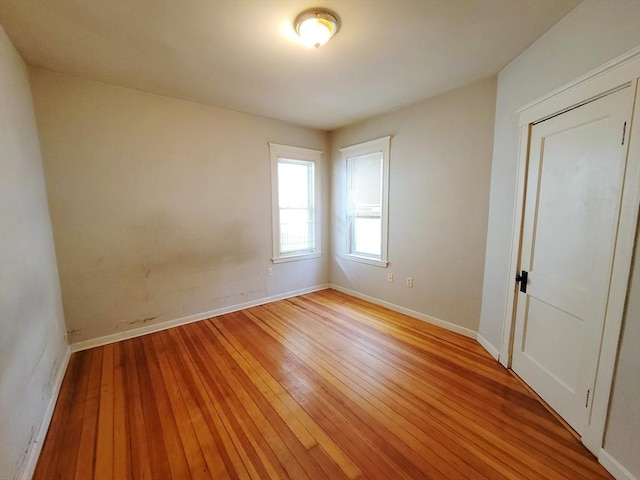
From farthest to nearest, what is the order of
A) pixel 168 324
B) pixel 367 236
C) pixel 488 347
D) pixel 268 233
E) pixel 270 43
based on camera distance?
pixel 367 236, pixel 268 233, pixel 168 324, pixel 488 347, pixel 270 43

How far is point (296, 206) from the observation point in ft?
13.6

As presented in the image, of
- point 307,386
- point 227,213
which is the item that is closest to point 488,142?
point 307,386

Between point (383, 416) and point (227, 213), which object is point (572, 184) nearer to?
point (383, 416)

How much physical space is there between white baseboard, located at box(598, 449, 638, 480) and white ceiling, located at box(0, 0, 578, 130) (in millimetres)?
2605

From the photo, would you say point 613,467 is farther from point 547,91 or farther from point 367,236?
point 367,236

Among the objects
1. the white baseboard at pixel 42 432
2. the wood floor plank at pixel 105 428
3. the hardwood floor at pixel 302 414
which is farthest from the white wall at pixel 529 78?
the white baseboard at pixel 42 432

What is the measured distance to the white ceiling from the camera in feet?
5.39

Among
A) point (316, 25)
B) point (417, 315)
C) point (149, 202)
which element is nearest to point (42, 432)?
point (149, 202)

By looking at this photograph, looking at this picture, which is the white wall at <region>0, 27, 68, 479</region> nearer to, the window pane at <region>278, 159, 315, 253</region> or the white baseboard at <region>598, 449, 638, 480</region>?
the window pane at <region>278, 159, 315, 253</region>

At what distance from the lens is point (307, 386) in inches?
81.6

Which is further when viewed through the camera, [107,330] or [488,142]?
[107,330]

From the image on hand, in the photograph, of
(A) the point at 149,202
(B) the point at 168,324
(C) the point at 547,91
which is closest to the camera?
(C) the point at 547,91

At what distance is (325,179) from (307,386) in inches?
125

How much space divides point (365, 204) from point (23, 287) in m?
3.51
